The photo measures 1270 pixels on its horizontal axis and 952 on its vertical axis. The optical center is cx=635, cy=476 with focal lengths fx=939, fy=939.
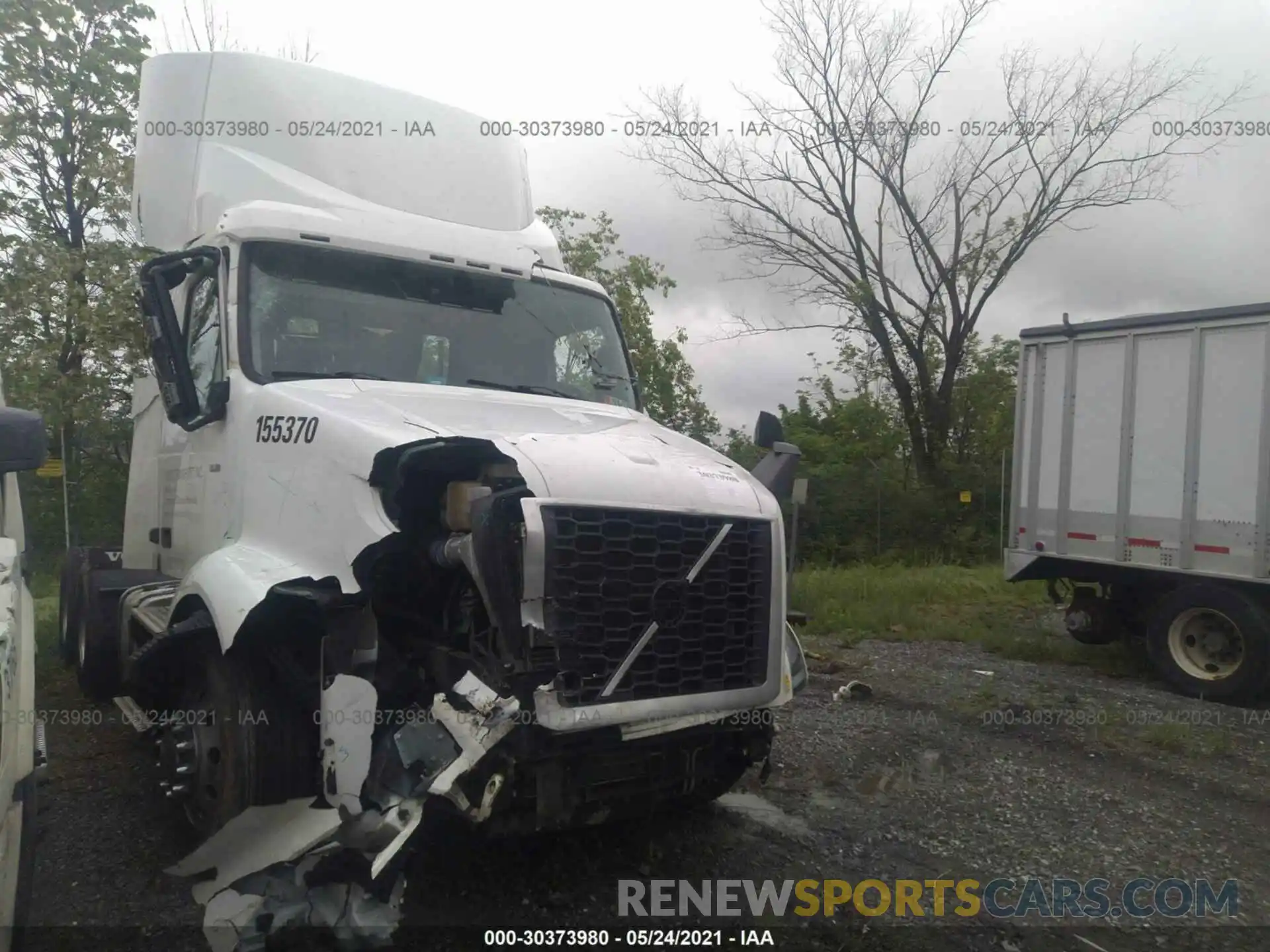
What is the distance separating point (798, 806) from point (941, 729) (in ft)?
6.48

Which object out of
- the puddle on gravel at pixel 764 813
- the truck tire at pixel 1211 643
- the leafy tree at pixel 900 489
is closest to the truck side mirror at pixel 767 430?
the puddle on gravel at pixel 764 813

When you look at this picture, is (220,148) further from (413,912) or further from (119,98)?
(119,98)

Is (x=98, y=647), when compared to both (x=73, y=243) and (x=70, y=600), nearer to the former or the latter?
(x=70, y=600)

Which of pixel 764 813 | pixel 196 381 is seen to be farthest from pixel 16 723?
pixel 764 813

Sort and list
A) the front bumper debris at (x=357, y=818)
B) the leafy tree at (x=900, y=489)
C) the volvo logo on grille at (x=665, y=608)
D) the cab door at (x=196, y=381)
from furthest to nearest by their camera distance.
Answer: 1. the leafy tree at (x=900, y=489)
2. the cab door at (x=196, y=381)
3. the volvo logo on grille at (x=665, y=608)
4. the front bumper debris at (x=357, y=818)

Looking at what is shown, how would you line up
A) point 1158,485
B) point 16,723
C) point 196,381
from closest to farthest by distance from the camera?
point 16,723 → point 196,381 → point 1158,485

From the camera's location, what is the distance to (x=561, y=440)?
3617 mm

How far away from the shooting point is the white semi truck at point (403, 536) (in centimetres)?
321

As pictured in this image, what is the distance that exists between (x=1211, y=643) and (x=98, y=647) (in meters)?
8.54

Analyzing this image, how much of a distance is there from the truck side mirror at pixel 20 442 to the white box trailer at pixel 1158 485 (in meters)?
8.38

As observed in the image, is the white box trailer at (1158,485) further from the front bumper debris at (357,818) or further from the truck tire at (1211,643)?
the front bumper debris at (357,818)

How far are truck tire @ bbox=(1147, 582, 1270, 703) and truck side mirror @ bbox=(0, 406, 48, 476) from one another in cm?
837

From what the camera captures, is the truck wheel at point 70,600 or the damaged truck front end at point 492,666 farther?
the truck wheel at point 70,600

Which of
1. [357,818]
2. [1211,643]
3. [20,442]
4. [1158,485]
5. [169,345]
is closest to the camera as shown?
[20,442]
